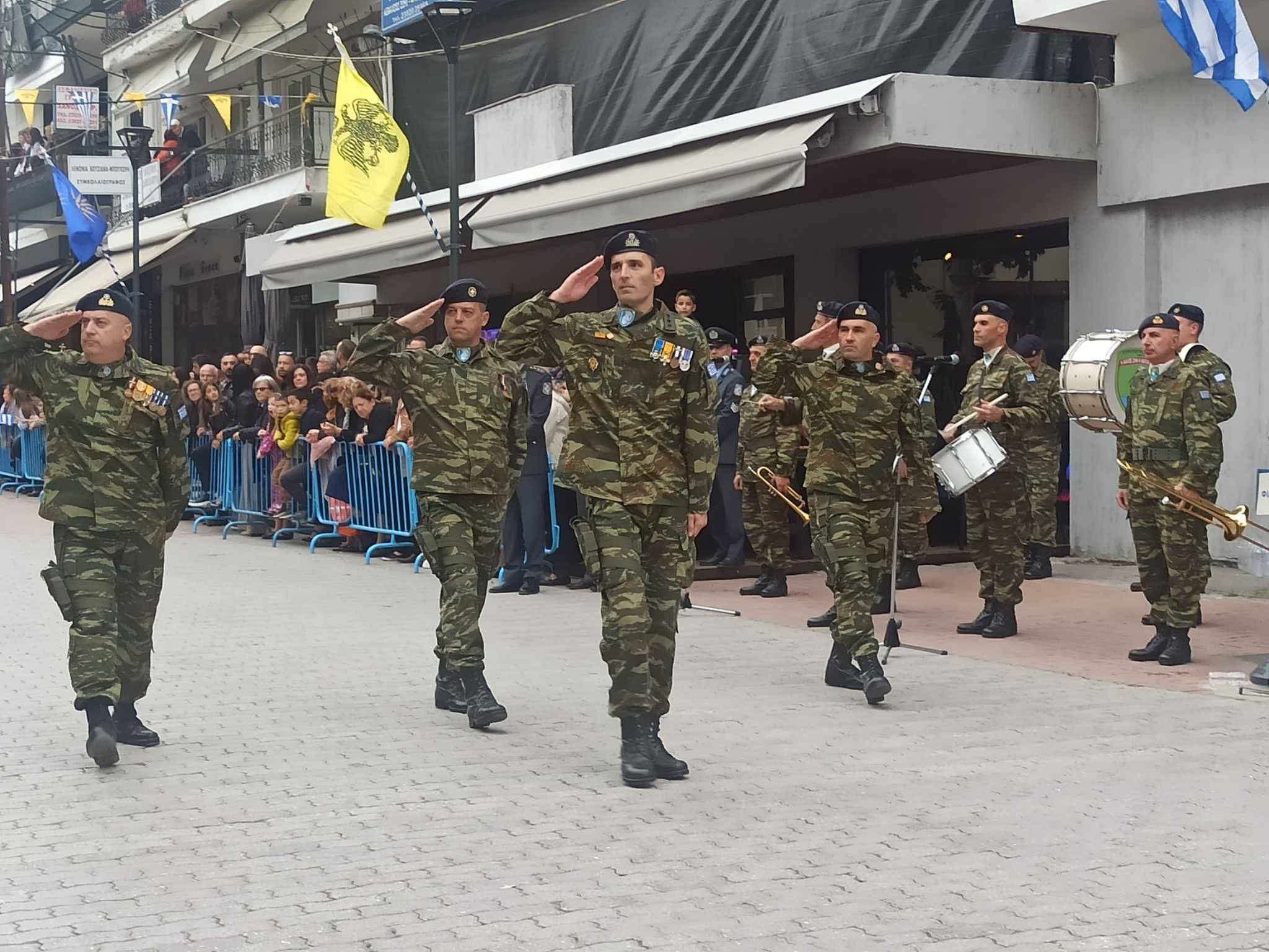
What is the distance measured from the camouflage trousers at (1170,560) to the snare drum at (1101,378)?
0.90 meters

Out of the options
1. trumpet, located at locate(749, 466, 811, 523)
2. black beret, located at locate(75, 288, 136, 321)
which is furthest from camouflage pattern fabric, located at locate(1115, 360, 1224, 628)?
black beret, located at locate(75, 288, 136, 321)

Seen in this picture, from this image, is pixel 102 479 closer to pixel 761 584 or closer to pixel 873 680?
pixel 873 680

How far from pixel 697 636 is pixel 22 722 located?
4169 millimetres

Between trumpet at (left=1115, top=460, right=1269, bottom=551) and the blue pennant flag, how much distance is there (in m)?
21.5

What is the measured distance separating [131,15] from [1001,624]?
29.5 meters

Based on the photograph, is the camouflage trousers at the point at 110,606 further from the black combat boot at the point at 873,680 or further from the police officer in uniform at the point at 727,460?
the police officer in uniform at the point at 727,460

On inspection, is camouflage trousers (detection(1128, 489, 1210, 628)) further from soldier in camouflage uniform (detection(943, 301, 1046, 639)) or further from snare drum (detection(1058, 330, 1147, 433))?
snare drum (detection(1058, 330, 1147, 433))

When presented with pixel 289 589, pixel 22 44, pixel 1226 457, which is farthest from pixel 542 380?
pixel 22 44

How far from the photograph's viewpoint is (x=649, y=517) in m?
6.66

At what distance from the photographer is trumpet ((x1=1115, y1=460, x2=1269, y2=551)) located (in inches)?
353

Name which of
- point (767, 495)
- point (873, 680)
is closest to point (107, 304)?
point (873, 680)

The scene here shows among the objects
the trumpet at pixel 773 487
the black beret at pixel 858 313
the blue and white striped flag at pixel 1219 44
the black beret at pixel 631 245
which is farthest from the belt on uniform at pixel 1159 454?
the black beret at pixel 631 245

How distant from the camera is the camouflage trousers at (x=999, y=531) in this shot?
10242mm

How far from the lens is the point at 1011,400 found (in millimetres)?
10430
